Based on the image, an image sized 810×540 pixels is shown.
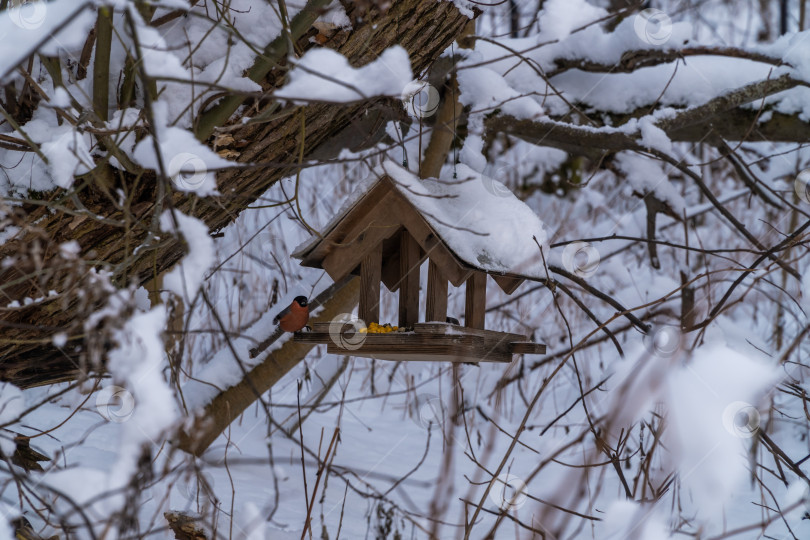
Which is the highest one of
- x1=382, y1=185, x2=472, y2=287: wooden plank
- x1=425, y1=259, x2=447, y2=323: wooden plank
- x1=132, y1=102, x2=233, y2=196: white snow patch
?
x1=382, y1=185, x2=472, y2=287: wooden plank

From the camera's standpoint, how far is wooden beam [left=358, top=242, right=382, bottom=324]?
251 cm

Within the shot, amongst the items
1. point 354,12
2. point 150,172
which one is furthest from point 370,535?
point 354,12

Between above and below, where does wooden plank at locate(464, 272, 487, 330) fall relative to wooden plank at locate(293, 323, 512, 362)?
above

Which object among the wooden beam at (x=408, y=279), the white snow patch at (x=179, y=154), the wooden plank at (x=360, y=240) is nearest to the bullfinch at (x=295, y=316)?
the wooden plank at (x=360, y=240)

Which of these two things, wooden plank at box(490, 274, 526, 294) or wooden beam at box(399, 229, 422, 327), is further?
wooden plank at box(490, 274, 526, 294)

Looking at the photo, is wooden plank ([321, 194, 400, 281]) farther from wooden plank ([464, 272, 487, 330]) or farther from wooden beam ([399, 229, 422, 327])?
wooden plank ([464, 272, 487, 330])

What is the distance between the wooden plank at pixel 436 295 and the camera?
97.3 inches

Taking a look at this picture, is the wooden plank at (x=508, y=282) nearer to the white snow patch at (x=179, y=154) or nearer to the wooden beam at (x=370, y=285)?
the wooden beam at (x=370, y=285)

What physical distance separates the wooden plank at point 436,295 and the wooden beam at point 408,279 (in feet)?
0.22

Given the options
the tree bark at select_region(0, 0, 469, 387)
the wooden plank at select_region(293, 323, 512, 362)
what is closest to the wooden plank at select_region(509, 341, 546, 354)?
the wooden plank at select_region(293, 323, 512, 362)

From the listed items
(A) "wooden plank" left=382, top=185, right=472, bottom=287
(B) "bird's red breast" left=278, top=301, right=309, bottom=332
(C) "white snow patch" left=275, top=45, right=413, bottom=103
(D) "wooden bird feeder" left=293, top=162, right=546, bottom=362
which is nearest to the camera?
(C) "white snow patch" left=275, top=45, right=413, bottom=103

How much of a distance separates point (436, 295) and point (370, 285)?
0.74 ft

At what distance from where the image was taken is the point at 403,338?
2.23 m

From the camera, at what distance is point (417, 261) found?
2.54 meters
